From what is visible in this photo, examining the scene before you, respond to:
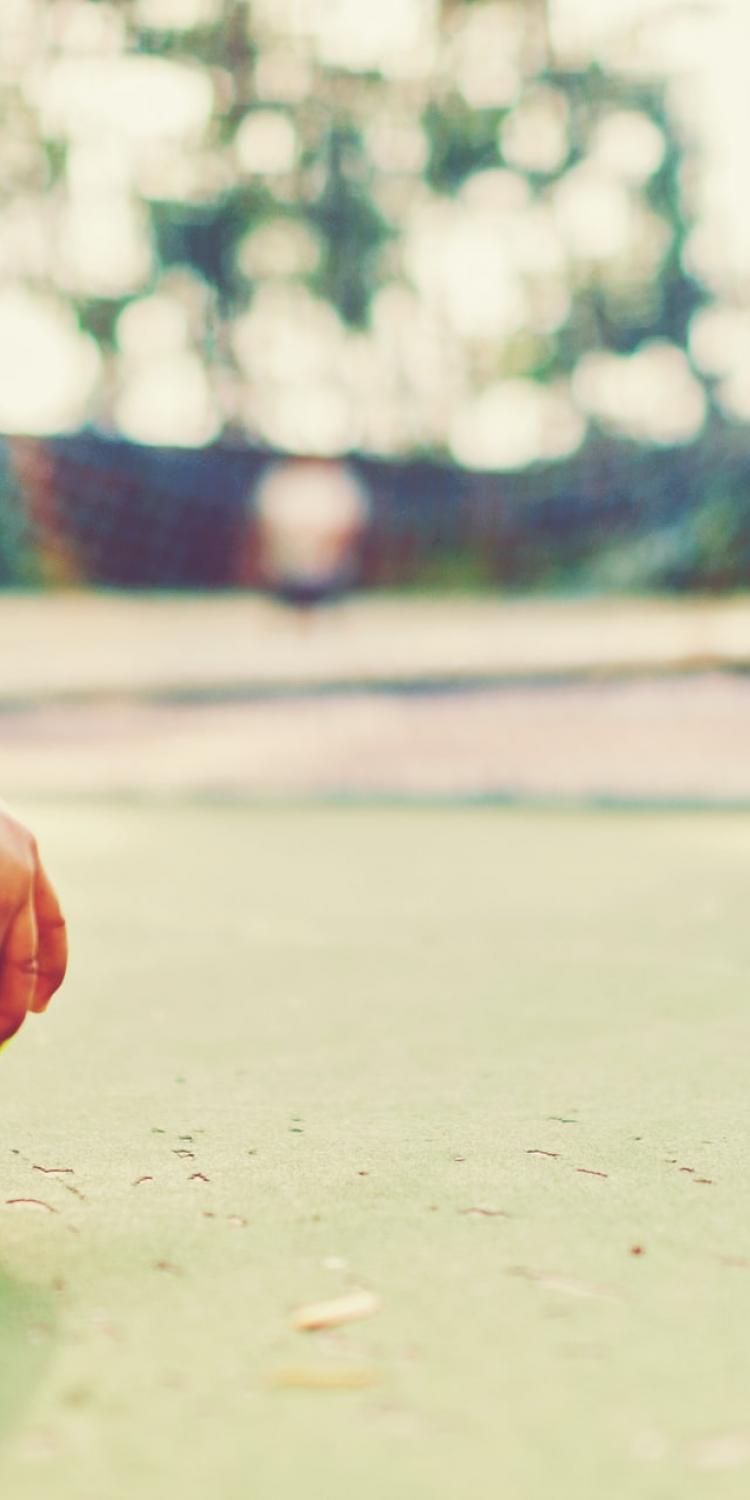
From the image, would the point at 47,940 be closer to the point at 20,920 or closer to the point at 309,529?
the point at 20,920

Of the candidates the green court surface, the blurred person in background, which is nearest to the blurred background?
the blurred person in background

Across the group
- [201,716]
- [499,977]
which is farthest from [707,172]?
[499,977]

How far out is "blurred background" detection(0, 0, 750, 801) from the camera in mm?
10062

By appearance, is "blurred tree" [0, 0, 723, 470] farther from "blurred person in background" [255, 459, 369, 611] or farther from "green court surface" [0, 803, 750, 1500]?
"green court surface" [0, 803, 750, 1500]

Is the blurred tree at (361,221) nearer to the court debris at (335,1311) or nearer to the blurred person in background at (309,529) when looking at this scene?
the blurred person in background at (309,529)

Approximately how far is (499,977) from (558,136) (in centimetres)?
1841

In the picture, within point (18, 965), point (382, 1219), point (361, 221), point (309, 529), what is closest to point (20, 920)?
point (18, 965)

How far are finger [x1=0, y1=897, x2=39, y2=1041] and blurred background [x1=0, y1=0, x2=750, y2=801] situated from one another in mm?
7078

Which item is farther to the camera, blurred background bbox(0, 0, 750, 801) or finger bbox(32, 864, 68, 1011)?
blurred background bbox(0, 0, 750, 801)

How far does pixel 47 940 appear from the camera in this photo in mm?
1771

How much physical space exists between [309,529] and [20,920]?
36.9ft

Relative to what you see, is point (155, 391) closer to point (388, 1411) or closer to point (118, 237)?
point (118, 237)

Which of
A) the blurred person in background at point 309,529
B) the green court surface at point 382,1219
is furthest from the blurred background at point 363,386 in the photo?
the green court surface at point 382,1219

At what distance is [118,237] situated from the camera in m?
19.9
